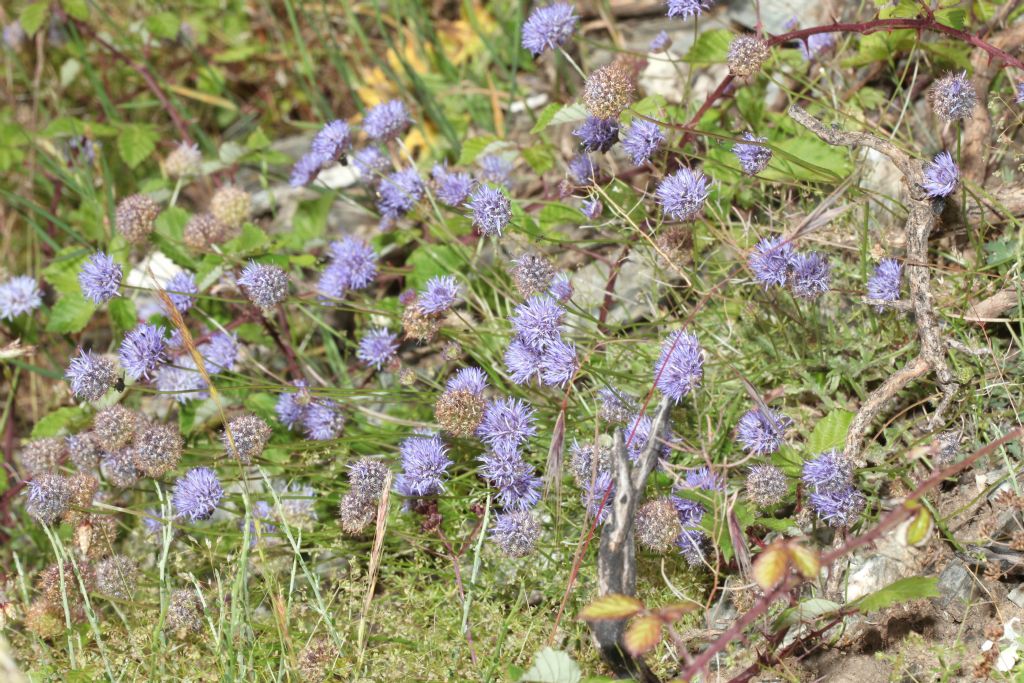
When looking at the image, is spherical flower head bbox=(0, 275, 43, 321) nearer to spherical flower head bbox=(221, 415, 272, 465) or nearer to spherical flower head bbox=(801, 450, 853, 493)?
spherical flower head bbox=(221, 415, 272, 465)

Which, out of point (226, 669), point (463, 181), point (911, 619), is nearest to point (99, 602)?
point (226, 669)

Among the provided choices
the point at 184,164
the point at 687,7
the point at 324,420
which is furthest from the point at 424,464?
the point at 184,164

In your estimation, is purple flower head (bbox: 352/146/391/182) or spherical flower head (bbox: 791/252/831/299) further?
purple flower head (bbox: 352/146/391/182)

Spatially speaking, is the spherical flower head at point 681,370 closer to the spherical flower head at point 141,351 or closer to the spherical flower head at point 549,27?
the spherical flower head at point 549,27

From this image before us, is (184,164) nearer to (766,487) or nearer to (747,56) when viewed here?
(747,56)

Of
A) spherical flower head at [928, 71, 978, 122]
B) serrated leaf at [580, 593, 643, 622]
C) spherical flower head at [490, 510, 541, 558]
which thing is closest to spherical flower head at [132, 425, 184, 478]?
spherical flower head at [490, 510, 541, 558]
